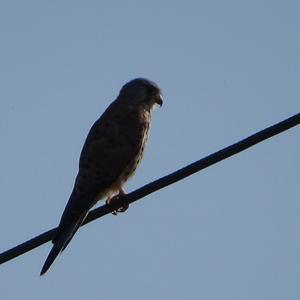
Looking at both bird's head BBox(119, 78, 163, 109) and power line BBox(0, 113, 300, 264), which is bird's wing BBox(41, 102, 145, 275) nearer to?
bird's head BBox(119, 78, 163, 109)

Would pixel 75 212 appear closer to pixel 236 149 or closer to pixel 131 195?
pixel 131 195

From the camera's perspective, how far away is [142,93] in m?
8.19

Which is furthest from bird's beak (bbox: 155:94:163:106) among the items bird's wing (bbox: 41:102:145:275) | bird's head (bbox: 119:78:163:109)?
bird's wing (bbox: 41:102:145:275)

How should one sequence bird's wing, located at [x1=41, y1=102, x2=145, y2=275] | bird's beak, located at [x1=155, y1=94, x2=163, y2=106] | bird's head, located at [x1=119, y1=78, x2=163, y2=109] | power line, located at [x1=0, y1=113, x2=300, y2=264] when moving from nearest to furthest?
power line, located at [x1=0, y1=113, x2=300, y2=264], bird's wing, located at [x1=41, y1=102, x2=145, y2=275], bird's head, located at [x1=119, y1=78, x2=163, y2=109], bird's beak, located at [x1=155, y1=94, x2=163, y2=106]

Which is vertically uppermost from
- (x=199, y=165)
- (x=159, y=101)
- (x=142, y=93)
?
(x=199, y=165)

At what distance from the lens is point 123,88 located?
8.36m

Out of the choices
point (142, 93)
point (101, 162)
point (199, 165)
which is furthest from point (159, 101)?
point (199, 165)

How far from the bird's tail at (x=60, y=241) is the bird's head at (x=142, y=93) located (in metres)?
2.32

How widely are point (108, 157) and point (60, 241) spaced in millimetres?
1343

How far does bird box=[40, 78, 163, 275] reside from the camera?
234 inches

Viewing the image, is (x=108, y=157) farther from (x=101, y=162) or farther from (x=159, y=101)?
(x=159, y=101)

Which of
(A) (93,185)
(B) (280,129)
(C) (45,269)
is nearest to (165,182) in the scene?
(B) (280,129)

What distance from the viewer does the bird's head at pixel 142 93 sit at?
805 cm

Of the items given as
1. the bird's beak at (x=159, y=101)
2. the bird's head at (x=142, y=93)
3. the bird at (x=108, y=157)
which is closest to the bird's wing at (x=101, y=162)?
the bird at (x=108, y=157)
